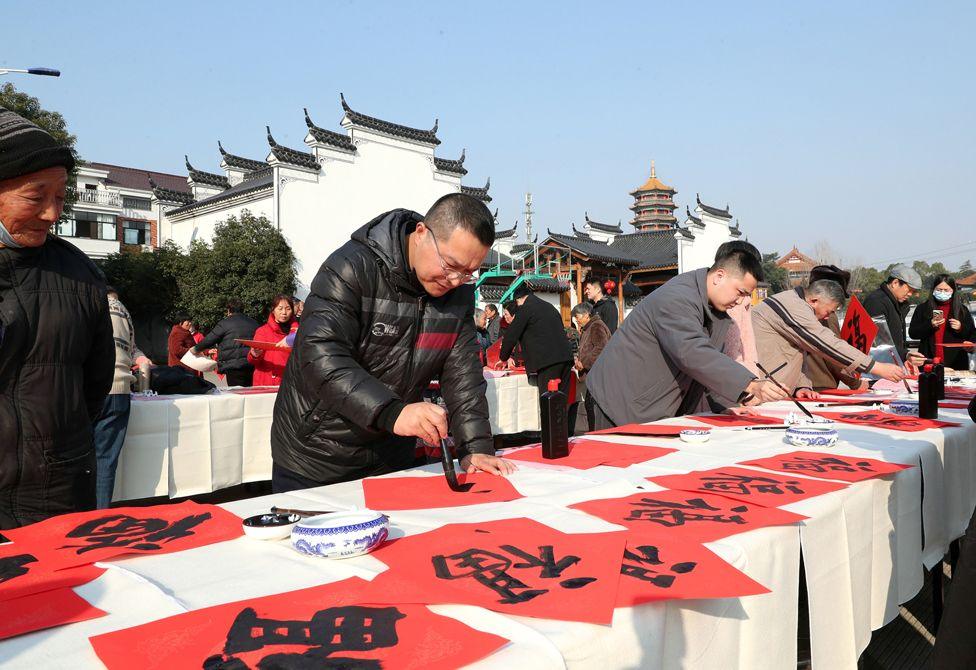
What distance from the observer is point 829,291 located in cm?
373

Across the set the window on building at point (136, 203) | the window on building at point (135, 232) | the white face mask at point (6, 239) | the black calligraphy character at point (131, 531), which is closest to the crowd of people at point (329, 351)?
the white face mask at point (6, 239)

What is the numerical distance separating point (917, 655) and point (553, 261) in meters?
26.7

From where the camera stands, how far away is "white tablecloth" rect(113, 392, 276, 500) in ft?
13.1

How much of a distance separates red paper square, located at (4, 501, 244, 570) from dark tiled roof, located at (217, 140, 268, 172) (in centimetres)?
2554

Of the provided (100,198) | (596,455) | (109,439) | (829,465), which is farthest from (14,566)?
(100,198)

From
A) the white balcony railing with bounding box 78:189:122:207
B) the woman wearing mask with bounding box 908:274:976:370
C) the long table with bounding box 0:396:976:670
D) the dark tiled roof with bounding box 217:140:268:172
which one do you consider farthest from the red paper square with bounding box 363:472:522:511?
the white balcony railing with bounding box 78:189:122:207

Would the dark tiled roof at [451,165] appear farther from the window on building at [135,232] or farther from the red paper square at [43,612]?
the red paper square at [43,612]

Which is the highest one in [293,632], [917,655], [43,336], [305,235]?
[305,235]

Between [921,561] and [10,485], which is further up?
[10,485]

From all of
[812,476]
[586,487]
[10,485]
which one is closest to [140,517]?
[10,485]

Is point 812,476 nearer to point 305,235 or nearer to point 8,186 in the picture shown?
point 8,186

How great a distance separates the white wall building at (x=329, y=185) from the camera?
64.6 ft

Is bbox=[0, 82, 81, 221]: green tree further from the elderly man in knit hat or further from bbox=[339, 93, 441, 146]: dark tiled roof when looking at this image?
the elderly man in knit hat

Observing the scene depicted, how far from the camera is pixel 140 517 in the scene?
136cm
